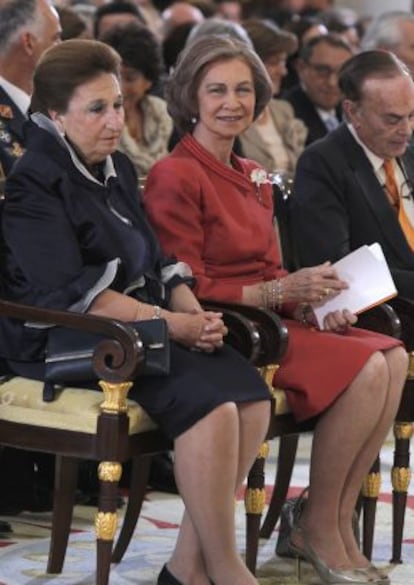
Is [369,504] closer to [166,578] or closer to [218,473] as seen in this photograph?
[166,578]

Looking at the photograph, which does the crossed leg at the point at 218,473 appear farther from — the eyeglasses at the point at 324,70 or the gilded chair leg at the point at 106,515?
the eyeglasses at the point at 324,70

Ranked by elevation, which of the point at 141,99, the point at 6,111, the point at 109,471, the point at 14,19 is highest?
the point at 14,19

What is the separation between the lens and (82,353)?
375 cm

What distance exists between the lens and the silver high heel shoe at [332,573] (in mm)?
4055

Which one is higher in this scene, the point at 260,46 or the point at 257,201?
the point at 260,46

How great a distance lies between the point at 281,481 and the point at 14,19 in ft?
5.54

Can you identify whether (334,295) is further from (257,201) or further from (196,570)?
(196,570)

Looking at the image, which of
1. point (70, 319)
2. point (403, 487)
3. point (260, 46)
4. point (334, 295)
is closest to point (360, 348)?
point (334, 295)

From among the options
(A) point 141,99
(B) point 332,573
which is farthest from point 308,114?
(B) point 332,573

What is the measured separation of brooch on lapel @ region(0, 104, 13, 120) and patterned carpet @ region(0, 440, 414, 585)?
3.87ft

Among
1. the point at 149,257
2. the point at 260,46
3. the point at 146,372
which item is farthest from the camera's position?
the point at 260,46

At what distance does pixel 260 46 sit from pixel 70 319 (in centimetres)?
349

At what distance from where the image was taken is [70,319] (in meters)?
3.71

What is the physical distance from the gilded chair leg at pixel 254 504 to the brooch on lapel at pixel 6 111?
1.32 meters
